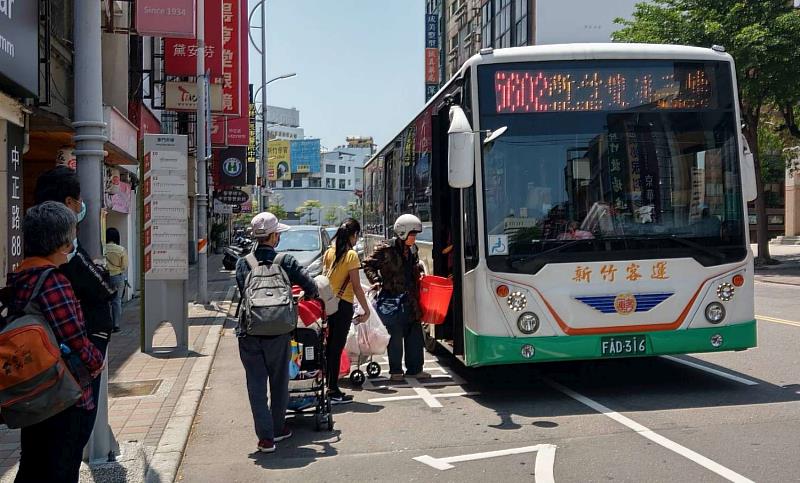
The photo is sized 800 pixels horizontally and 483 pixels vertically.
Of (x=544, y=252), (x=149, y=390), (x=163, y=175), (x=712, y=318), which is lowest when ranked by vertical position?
(x=149, y=390)

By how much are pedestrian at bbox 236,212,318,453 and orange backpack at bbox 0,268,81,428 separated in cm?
255

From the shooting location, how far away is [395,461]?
600 cm

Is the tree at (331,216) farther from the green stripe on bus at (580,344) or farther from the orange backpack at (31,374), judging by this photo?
the orange backpack at (31,374)

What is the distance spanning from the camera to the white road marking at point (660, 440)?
5288mm

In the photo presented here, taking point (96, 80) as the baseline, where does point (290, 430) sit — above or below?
below

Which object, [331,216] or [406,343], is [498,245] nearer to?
[406,343]

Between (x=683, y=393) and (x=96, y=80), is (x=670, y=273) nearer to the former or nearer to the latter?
(x=683, y=393)

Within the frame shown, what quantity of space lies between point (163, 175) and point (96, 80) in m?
6.24

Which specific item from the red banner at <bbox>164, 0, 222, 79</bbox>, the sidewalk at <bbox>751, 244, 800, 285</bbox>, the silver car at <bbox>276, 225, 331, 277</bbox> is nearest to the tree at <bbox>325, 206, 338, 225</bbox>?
the sidewalk at <bbox>751, 244, 800, 285</bbox>

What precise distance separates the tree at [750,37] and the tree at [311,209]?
295ft

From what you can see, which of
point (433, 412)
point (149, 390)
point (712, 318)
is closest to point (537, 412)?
point (433, 412)

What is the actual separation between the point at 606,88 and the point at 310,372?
377 centimetres

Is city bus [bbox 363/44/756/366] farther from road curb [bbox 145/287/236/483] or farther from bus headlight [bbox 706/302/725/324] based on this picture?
road curb [bbox 145/287/236/483]

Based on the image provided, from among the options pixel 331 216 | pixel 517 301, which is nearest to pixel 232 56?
pixel 517 301
